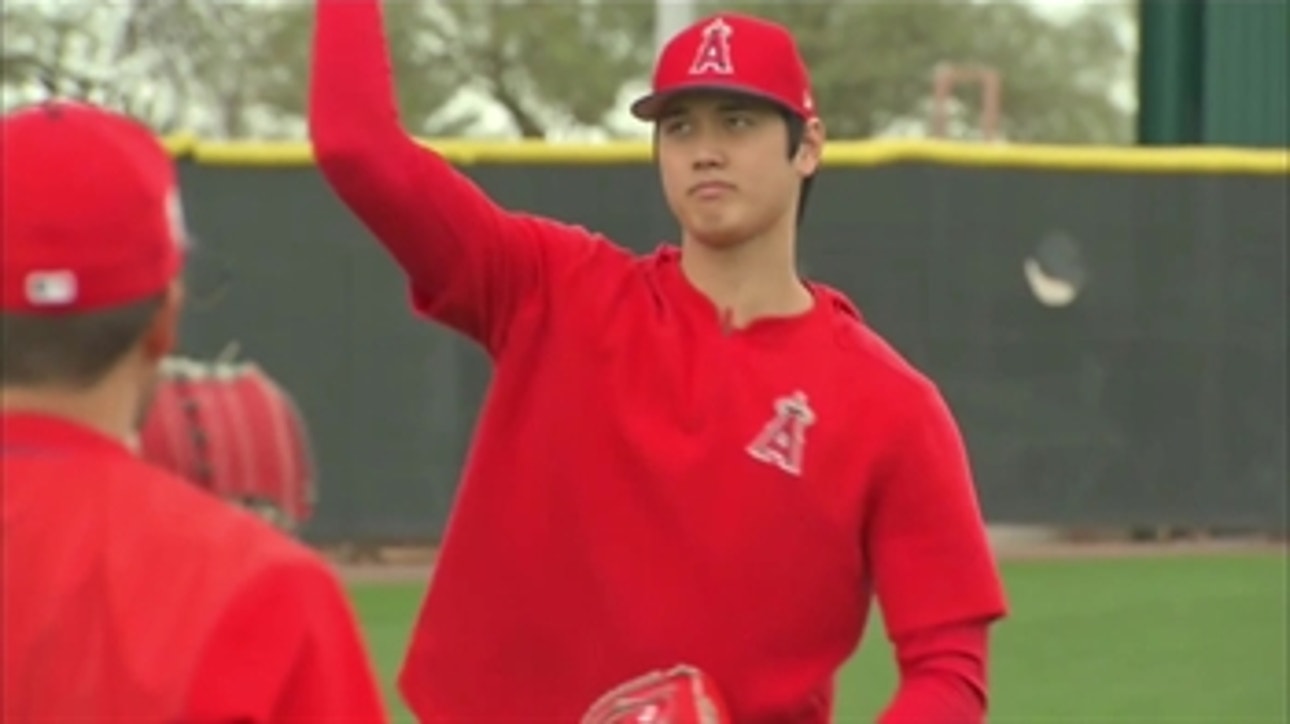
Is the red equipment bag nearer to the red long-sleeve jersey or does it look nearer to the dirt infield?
the red long-sleeve jersey

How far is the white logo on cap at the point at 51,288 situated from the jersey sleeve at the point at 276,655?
296mm

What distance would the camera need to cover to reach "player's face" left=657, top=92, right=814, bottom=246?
4.09 metres

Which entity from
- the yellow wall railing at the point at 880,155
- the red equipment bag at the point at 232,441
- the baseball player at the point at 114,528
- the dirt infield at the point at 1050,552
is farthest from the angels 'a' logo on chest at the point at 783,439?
the yellow wall railing at the point at 880,155

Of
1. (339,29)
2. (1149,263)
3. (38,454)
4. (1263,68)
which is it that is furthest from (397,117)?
(1263,68)

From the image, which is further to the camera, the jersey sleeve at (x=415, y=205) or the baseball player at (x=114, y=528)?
the jersey sleeve at (x=415, y=205)

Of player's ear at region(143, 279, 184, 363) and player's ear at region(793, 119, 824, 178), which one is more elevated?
player's ear at region(143, 279, 184, 363)

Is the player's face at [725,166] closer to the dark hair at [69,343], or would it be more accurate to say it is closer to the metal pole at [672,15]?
the dark hair at [69,343]

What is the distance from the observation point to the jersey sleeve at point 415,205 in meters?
Result: 3.61

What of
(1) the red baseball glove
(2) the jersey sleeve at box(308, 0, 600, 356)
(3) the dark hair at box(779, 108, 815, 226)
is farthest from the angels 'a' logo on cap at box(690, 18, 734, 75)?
(1) the red baseball glove

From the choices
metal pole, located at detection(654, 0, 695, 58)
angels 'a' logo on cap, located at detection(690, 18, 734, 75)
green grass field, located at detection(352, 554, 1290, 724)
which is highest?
angels 'a' logo on cap, located at detection(690, 18, 734, 75)

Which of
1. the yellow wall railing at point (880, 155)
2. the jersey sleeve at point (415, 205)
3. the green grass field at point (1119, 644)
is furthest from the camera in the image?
the yellow wall railing at point (880, 155)

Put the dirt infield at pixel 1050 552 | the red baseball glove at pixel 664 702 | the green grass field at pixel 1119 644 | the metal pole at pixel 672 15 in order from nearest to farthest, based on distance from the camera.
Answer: the red baseball glove at pixel 664 702
the green grass field at pixel 1119 644
the dirt infield at pixel 1050 552
the metal pole at pixel 672 15

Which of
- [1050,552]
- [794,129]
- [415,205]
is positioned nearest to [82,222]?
[415,205]

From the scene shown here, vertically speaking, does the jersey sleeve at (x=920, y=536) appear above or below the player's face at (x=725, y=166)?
below
